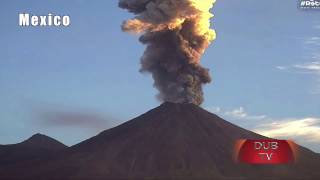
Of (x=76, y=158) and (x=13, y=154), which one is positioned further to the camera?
(x=13, y=154)

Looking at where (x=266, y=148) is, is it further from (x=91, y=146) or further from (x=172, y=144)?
(x=91, y=146)

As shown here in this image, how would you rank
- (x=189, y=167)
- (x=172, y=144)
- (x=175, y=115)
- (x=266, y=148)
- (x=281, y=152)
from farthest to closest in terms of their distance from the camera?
1. (x=175, y=115)
2. (x=172, y=144)
3. (x=189, y=167)
4. (x=281, y=152)
5. (x=266, y=148)

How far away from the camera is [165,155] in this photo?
15350 centimetres

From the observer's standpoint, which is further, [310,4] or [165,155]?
[165,155]

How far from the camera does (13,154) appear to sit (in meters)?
192

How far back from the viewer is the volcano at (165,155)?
13488 cm

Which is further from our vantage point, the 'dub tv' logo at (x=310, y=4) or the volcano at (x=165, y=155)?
the volcano at (x=165, y=155)

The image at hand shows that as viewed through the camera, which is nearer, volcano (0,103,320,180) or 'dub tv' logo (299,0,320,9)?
'dub tv' logo (299,0,320,9)

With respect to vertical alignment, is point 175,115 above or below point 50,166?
above

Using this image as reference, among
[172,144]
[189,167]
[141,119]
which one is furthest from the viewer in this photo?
[141,119]

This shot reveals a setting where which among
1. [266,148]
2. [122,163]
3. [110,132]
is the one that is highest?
[110,132]

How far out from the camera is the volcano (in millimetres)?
134875

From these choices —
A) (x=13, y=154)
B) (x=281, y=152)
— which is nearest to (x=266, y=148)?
(x=281, y=152)

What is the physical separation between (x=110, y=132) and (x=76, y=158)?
3295 cm
